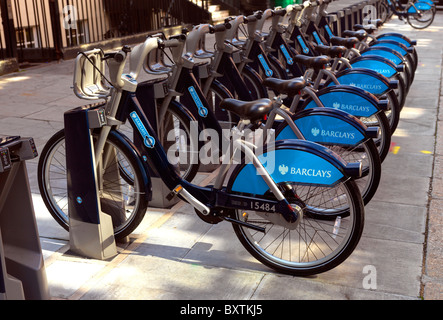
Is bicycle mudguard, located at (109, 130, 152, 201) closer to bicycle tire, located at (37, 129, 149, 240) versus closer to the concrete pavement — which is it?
bicycle tire, located at (37, 129, 149, 240)

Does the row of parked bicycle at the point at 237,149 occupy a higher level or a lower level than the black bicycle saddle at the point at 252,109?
lower

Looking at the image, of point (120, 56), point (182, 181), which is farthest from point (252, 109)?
point (120, 56)

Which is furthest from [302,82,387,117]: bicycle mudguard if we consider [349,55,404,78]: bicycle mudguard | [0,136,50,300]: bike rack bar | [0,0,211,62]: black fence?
[0,0,211,62]: black fence

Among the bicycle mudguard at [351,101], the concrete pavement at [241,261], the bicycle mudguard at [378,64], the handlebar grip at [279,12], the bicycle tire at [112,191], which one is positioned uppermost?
the handlebar grip at [279,12]

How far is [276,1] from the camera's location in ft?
70.0

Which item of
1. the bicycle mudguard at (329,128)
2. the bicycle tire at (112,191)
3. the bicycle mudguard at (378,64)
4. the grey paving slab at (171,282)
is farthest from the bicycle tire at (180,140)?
the bicycle mudguard at (378,64)

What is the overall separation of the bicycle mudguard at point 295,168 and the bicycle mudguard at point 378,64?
342cm

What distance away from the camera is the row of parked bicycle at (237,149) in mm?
3695

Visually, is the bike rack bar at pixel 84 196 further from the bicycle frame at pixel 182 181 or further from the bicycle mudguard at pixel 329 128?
the bicycle mudguard at pixel 329 128

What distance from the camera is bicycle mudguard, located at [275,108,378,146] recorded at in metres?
4.51

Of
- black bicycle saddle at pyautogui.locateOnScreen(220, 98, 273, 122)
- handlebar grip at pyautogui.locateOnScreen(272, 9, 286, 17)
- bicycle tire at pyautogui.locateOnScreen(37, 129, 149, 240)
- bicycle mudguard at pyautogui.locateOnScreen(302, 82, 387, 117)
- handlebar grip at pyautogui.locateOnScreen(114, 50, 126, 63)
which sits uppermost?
handlebar grip at pyautogui.locateOnScreen(272, 9, 286, 17)

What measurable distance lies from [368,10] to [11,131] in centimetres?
1188

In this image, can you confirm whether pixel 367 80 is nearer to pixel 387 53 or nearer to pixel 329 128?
pixel 387 53
